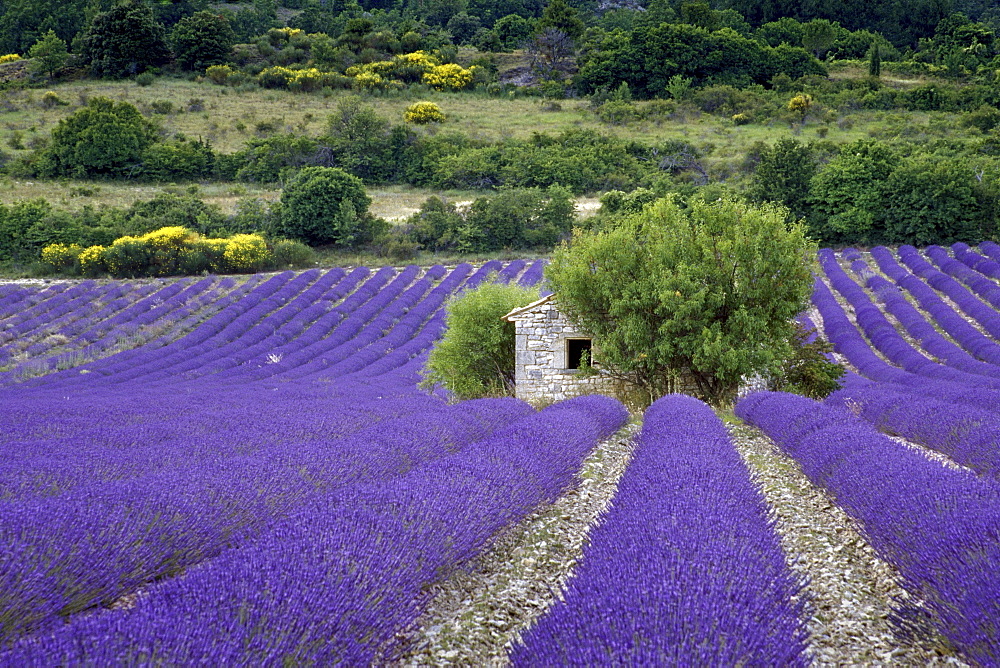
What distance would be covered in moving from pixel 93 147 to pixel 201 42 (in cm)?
2345

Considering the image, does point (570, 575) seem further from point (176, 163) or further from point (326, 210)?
point (176, 163)

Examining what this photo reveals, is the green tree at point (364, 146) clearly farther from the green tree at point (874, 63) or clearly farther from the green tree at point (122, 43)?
the green tree at point (874, 63)

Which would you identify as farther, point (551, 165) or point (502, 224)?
point (551, 165)

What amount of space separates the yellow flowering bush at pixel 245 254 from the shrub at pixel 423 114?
67.6 feet

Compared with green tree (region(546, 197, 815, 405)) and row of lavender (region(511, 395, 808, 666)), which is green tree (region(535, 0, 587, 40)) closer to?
green tree (region(546, 197, 815, 405))

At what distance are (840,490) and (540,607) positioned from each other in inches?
97.3

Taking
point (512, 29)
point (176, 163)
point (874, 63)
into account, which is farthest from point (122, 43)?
point (874, 63)

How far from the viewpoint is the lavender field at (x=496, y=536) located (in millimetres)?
2869

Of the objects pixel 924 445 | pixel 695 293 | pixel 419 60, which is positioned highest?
pixel 419 60

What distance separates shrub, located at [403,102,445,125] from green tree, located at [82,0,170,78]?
1005 inches

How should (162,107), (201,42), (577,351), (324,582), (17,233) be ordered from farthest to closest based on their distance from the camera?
1. (201,42)
2. (162,107)
3. (17,233)
4. (577,351)
5. (324,582)

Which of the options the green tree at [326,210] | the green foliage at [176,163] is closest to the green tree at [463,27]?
the green foliage at [176,163]

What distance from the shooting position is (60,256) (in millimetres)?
33719

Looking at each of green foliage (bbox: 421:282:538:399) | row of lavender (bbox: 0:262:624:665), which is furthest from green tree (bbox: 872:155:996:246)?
row of lavender (bbox: 0:262:624:665)
